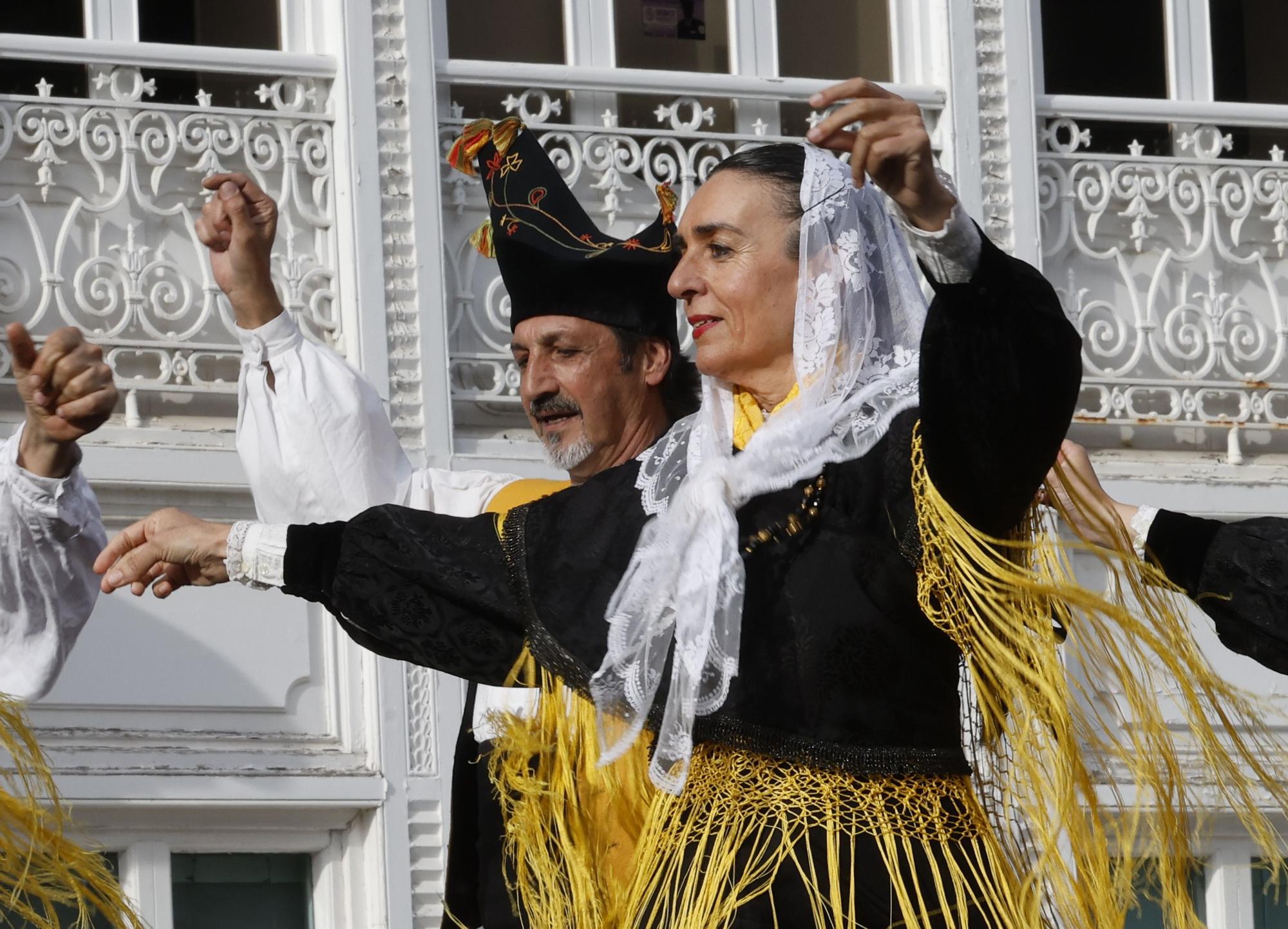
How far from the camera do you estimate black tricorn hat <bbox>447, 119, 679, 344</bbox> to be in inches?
200

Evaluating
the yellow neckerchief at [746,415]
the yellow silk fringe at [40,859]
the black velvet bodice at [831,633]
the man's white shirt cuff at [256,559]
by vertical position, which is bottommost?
the yellow silk fringe at [40,859]

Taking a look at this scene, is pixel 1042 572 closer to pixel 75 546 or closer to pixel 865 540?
pixel 865 540

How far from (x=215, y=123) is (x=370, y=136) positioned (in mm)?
428

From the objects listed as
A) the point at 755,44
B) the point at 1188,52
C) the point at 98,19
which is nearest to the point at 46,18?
the point at 98,19

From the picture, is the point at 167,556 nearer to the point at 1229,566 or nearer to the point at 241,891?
the point at 1229,566

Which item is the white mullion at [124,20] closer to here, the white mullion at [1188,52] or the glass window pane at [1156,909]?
the white mullion at [1188,52]

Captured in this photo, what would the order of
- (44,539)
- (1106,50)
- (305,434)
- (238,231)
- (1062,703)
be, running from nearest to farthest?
(1062,703) → (238,231) → (44,539) → (305,434) → (1106,50)

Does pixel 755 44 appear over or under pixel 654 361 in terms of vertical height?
over

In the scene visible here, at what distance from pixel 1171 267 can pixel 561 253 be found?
313cm

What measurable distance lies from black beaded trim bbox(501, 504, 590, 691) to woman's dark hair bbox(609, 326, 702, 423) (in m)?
1.54

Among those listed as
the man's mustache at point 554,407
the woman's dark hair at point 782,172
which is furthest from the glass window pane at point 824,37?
the woman's dark hair at point 782,172

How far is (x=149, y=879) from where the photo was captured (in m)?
6.35

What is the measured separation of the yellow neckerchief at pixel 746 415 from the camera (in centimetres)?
358

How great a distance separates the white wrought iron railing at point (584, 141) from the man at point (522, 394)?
1595 millimetres
